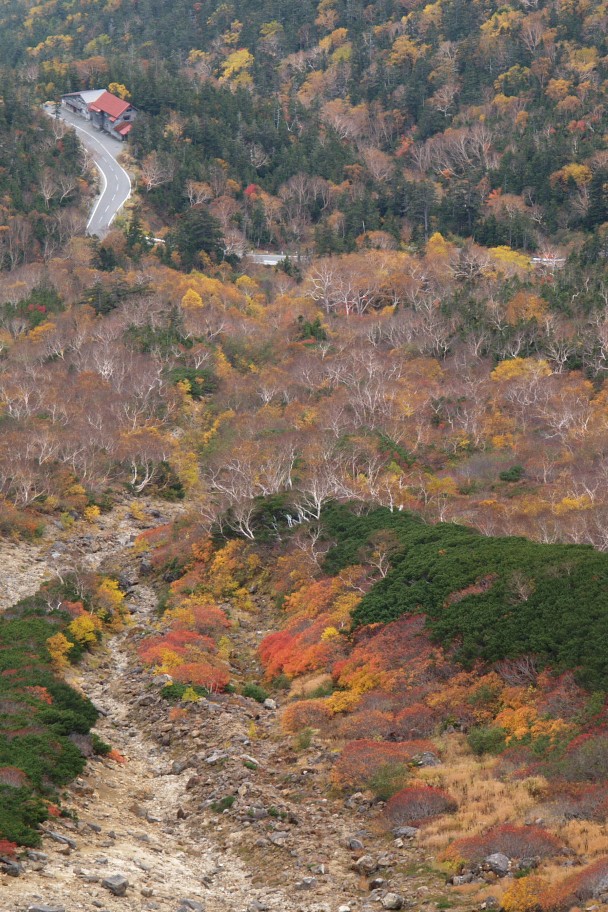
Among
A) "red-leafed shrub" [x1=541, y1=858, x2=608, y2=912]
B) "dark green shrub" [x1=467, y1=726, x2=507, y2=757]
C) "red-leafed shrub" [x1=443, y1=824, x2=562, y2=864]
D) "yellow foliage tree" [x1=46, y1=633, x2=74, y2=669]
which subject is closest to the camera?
"red-leafed shrub" [x1=541, y1=858, x2=608, y2=912]

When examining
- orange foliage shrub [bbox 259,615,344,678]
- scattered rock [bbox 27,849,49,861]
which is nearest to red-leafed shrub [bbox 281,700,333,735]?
orange foliage shrub [bbox 259,615,344,678]

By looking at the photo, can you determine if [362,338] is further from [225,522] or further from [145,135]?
[145,135]

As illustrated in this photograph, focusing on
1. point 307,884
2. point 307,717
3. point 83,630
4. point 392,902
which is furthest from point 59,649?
point 392,902

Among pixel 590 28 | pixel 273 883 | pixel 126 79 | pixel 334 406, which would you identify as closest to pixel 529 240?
pixel 334 406

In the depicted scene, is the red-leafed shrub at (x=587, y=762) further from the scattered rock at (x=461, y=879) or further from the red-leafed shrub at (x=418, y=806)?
the scattered rock at (x=461, y=879)

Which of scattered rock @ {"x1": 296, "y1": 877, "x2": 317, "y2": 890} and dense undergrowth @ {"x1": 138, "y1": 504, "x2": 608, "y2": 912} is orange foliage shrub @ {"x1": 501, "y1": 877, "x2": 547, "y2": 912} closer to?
dense undergrowth @ {"x1": 138, "y1": 504, "x2": 608, "y2": 912}

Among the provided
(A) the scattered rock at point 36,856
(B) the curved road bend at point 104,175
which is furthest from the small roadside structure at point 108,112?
(A) the scattered rock at point 36,856
